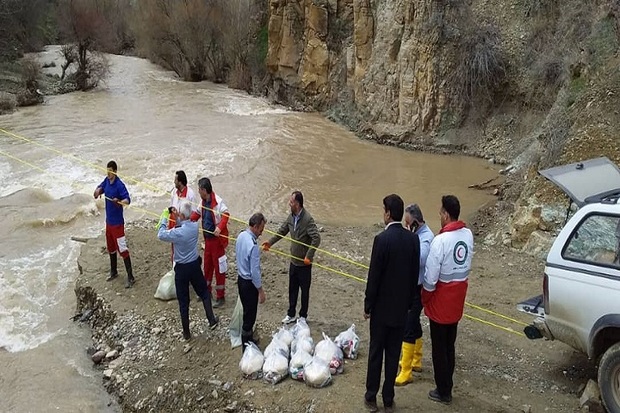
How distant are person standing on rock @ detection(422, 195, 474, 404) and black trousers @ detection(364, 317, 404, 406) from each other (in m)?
0.39

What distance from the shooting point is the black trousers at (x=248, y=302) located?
20.3ft

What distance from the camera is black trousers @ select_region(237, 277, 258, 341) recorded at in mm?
6195

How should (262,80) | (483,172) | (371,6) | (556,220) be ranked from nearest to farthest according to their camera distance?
1. (556,220)
2. (483,172)
3. (371,6)
4. (262,80)

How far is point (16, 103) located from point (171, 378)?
24.3 metres

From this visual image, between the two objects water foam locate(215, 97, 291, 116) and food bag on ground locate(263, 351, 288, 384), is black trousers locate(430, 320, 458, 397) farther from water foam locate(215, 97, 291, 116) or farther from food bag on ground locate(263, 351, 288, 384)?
water foam locate(215, 97, 291, 116)

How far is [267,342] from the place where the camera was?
6645mm

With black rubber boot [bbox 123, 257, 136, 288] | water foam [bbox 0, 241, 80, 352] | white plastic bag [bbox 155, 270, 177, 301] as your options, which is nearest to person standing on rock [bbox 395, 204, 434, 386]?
white plastic bag [bbox 155, 270, 177, 301]

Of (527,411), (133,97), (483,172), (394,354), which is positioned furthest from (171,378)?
(133,97)

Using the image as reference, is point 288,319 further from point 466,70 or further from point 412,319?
point 466,70

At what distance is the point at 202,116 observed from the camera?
25.9 metres

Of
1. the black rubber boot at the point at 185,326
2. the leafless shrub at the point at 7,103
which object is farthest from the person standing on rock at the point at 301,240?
the leafless shrub at the point at 7,103

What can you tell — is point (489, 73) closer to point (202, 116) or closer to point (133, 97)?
point (202, 116)

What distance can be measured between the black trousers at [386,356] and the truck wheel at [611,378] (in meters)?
1.71

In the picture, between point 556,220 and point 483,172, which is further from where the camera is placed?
point 483,172
